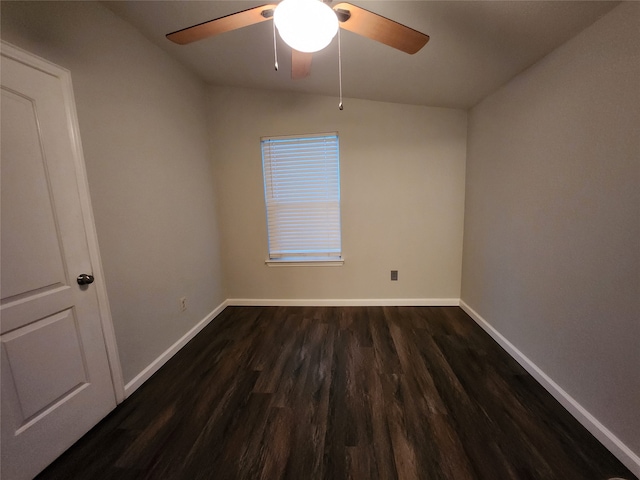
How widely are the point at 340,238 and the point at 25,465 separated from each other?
8.45 ft

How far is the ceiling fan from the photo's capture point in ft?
2.88

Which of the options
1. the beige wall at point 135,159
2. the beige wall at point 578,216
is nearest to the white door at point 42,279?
the beige wall at point 135,159

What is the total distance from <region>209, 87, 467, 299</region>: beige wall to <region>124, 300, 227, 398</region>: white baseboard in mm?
657

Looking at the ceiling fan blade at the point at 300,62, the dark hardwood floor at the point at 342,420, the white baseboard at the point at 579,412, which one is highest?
the ceiling fan blade at the point at 300,62

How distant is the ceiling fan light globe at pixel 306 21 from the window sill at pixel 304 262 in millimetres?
2141

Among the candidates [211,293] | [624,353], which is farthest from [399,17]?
[211,293]

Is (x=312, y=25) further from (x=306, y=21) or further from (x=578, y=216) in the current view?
(x=578, y=216)

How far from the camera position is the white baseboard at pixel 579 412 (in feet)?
3.64

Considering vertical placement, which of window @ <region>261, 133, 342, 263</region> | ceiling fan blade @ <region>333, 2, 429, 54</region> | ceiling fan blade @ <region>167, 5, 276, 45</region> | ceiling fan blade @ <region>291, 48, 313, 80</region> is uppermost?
ceiling fan blade @ <region>167, 5, 276, 45</region>

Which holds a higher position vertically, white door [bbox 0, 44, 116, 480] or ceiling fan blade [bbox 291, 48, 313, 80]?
ceiling fan blade [bbox 291, 48, 313, 80]

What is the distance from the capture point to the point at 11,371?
3.51 feet

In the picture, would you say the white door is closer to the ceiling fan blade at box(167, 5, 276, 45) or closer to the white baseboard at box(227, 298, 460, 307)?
the ceiling fan blade at box(167, 5, 276, 45)

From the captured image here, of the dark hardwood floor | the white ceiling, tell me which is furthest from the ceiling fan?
the dark hardwood floor

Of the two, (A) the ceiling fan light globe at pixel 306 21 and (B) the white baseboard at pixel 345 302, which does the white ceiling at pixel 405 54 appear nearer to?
(A) the ceiling fan light globe at pixel 306 21
